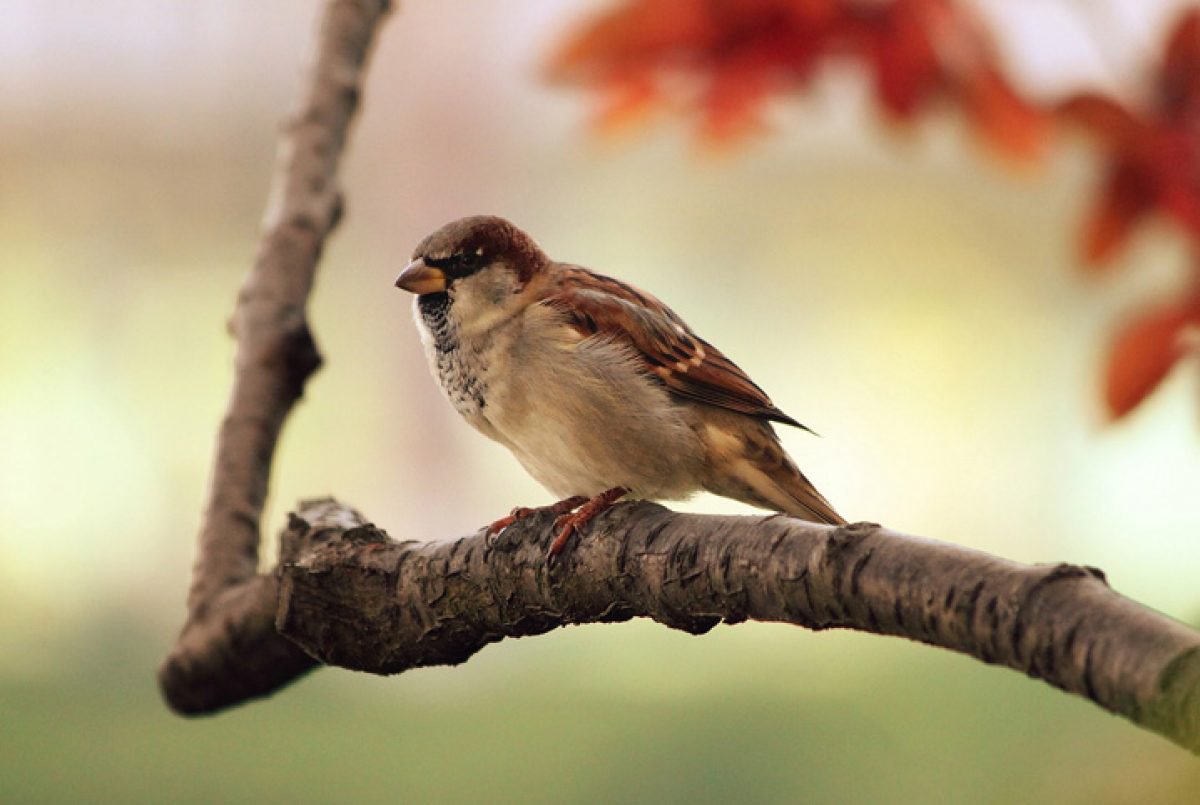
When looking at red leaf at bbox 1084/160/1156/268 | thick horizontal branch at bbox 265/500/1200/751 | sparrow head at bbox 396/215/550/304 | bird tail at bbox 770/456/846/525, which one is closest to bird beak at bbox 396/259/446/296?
sparrow head at bbox 396/215/550/304

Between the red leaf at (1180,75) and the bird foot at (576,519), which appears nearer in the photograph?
the bird foot at (576,519)

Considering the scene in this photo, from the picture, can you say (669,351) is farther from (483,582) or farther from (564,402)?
(483,582)

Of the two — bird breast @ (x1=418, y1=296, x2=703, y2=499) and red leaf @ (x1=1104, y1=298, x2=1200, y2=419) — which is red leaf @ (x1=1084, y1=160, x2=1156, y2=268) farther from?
bird breast @ (x1=418, y1=296, x2=703, y2=499)

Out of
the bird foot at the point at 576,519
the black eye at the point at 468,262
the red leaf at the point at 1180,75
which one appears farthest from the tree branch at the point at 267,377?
the red leaf at the point at 1180,75

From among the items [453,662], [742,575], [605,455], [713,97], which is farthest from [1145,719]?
[713,97]

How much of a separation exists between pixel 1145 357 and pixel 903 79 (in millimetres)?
342

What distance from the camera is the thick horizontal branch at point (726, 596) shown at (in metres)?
0.53

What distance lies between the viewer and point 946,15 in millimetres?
1282

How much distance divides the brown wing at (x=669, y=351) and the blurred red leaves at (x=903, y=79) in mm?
205

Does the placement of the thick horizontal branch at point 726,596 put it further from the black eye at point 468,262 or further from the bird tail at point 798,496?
the bird tail at point 798,496

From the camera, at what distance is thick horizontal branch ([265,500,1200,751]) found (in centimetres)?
53

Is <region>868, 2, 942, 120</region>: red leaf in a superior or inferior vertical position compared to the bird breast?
superior

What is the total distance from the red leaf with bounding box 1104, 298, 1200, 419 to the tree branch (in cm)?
65

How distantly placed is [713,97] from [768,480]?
386 millimetres
